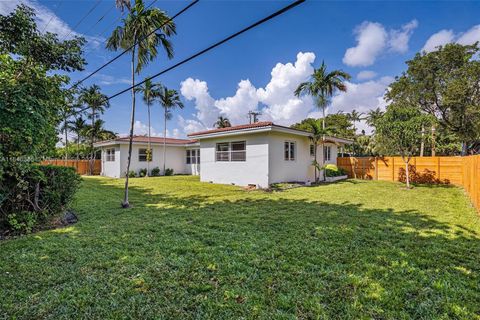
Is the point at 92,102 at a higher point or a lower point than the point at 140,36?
higher

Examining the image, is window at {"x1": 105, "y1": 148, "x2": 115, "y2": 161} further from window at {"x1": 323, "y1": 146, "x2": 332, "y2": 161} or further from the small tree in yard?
the small tree in yard

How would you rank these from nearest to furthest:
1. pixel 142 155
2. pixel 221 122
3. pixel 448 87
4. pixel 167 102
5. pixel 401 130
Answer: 1. pixel 401 130
2. pixel 448 87
3. pixel 142 155
4. pixel 167 102
5. pixel 221 122

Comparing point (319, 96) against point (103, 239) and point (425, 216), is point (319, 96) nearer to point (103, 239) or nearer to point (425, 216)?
point (425, 216)

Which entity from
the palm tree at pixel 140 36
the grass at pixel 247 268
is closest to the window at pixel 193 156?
the palm tree at pixel 140 36

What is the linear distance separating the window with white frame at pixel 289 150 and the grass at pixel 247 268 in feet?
22.0

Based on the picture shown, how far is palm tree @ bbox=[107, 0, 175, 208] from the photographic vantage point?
7.26m

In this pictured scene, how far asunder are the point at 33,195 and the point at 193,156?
16587 mm

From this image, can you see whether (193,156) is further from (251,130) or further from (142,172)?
(251,130)

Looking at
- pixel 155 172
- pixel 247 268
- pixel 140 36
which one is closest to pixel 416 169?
pixel 247 268

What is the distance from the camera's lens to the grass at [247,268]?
2.40m

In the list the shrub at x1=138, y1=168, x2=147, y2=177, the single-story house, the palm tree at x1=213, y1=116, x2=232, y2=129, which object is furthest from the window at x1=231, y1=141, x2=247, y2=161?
the palm tree at x1=213, y1=116, x2=232, y2=129

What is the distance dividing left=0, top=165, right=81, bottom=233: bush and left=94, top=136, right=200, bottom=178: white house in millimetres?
13776

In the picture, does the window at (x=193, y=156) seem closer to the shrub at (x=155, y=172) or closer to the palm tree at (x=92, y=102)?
the shrub at (x=155, y=172)

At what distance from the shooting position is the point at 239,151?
1279 centimetres
